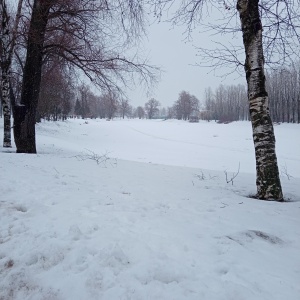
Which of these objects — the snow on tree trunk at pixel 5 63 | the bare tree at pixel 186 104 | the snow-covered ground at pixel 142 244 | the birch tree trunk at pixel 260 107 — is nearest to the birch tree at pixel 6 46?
the snow on tree trunk at pixel 5 63

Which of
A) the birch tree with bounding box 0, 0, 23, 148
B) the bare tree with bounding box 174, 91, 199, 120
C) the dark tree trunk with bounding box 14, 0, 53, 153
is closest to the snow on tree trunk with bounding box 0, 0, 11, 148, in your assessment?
the birch tree with bounding box 0, 0, 23, 148

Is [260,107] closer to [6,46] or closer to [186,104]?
[6,46]

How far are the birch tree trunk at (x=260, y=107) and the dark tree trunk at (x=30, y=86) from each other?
7110mm

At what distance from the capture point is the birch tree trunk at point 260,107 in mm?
5176

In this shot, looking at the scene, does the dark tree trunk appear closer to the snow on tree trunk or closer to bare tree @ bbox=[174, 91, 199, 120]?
the snow on tree trunk

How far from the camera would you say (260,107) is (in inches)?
205

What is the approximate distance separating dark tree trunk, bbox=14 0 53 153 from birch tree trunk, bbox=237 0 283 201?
711 centimetres

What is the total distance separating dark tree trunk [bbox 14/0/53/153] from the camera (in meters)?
9.37

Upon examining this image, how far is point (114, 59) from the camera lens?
10602 millimetres

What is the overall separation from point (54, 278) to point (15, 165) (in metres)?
5.39

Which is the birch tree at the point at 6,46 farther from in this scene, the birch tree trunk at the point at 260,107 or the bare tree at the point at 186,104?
the bare tree at the point at 186,104

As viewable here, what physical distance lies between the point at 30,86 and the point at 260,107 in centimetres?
795

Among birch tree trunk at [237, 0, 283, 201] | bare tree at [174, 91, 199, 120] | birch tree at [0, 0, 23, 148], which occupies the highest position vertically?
bare tree at [174, 91, 199, 120]

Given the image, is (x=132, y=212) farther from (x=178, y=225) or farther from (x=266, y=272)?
(x=266, y=272)
